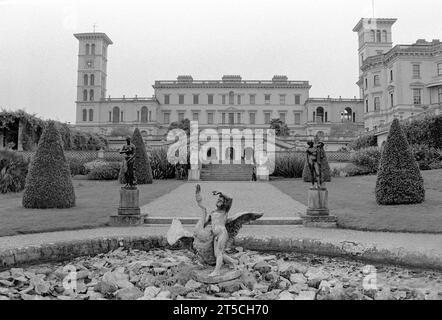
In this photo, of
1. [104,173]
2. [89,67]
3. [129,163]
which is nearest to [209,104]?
[89,67]

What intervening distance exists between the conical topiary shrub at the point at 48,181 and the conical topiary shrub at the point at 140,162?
794 centimetres

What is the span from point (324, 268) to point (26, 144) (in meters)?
26.1

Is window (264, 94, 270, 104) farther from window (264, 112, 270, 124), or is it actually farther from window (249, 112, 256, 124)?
window (249, 112, 256, 124)

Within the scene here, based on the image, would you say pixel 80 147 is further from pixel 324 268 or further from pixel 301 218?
pixel 324 268

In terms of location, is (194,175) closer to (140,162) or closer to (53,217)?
(140,162)

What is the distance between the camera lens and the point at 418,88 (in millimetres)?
46562

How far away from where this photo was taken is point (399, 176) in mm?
10430

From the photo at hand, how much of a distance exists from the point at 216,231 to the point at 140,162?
1519 centimetres

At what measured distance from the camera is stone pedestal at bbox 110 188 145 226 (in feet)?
28.1

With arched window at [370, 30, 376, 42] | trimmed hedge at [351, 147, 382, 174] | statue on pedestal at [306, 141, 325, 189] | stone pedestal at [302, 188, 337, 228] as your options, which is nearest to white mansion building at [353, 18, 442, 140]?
arched window at [370, 30, 376, 42]

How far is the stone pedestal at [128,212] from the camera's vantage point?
857 centimetres

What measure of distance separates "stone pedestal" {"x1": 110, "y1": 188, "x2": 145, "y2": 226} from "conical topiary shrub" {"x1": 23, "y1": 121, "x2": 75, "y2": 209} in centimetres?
264

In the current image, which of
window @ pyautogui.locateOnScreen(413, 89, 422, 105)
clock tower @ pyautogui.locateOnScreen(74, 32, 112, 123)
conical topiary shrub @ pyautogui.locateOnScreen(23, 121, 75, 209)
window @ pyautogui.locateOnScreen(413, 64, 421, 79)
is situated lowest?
conical topiary shrub @ pyautogui.locateOnScreen(23, 121, 75, 209)
